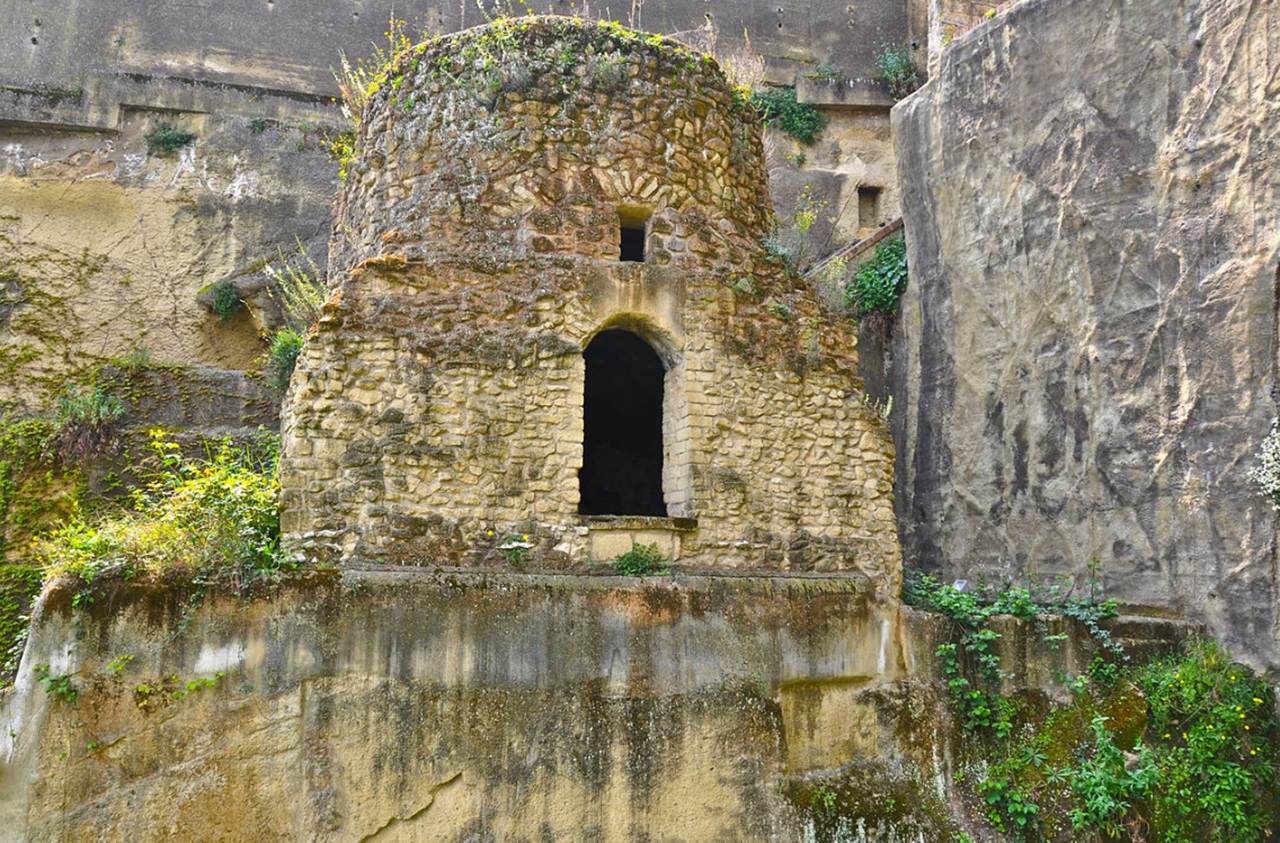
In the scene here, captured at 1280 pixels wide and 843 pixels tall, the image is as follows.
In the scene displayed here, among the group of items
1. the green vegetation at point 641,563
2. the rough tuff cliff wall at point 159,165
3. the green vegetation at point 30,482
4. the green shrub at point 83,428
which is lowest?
the green vegetation at point 641,563

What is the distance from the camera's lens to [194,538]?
6262mm

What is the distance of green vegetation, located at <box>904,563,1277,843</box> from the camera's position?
695cm

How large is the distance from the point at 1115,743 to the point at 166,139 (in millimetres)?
13404

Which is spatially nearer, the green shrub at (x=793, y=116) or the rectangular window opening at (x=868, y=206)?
the green shrub at (x=793, y=116)

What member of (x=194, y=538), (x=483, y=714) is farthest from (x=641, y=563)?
(x=194, y=538)

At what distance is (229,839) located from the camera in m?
5.76

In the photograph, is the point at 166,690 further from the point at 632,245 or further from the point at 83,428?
the point at 632,245

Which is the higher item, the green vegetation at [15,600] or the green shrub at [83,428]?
the green shrub at [83,428]

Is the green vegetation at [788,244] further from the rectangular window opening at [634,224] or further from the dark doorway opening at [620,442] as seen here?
the dark doorway opening at [620,442]

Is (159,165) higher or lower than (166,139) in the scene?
lower

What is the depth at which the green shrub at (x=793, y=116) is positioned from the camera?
15680mm

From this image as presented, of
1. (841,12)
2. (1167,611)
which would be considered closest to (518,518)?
(1167,611)

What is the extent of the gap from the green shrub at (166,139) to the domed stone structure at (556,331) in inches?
268

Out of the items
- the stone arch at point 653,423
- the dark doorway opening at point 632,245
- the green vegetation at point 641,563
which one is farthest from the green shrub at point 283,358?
the green vegetation at point 641,563
